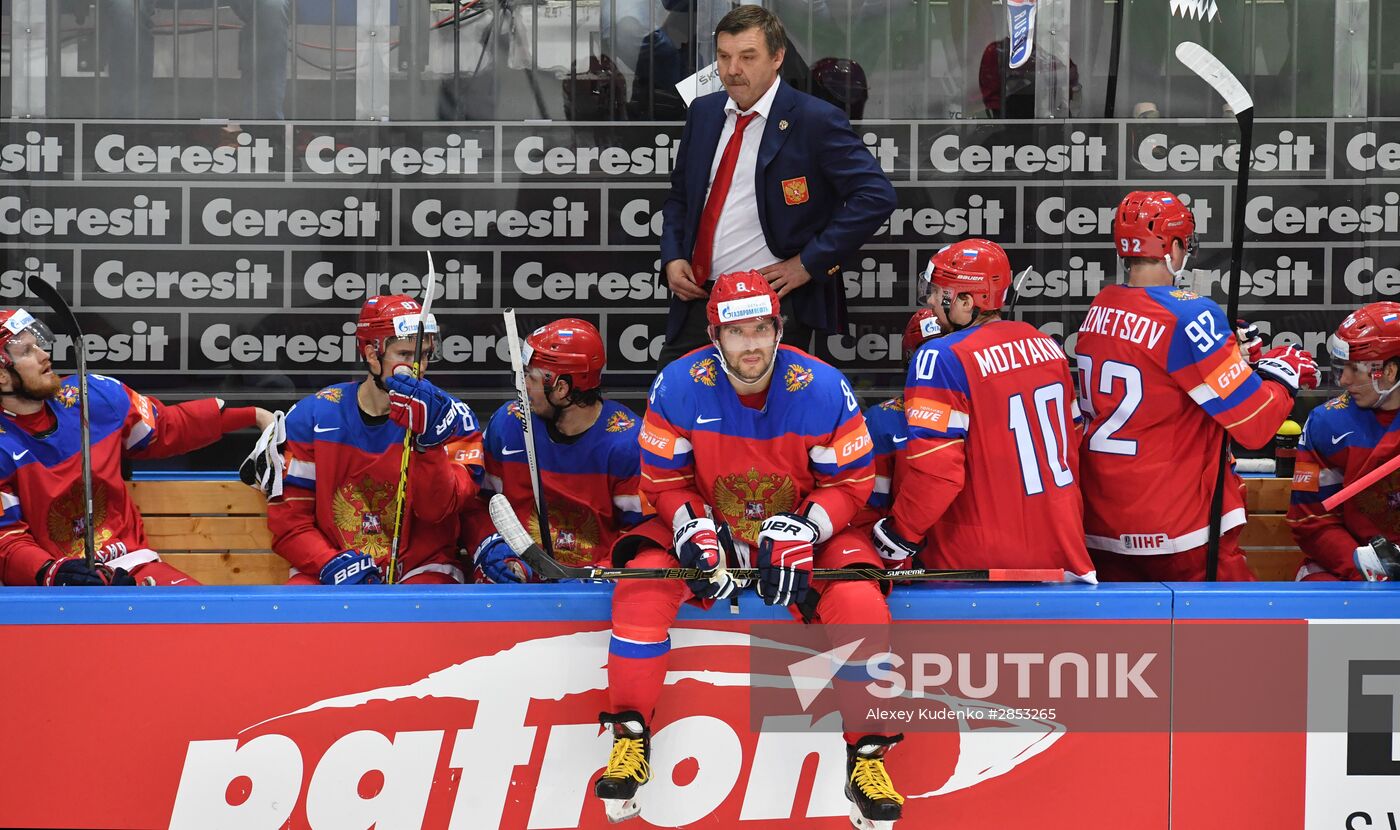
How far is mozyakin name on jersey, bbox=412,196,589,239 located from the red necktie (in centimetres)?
88

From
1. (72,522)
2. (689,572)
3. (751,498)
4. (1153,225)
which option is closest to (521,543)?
(689,572)

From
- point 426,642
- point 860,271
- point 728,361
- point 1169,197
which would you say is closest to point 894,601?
point 728,361

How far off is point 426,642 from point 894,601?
1.08 m

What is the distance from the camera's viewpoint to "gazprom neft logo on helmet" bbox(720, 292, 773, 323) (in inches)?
126

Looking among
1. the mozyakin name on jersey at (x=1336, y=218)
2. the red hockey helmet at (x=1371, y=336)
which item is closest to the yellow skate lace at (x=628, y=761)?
the red hockey helmet at (x=1371, y=336)

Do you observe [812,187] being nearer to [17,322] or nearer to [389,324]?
[389,324]

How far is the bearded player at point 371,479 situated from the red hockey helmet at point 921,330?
1388 mm

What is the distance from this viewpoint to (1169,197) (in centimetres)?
360

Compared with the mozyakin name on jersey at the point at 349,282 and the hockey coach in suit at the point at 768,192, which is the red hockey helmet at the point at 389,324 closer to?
the hockey coach in suit at the point at 768,192

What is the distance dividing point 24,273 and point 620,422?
248 centimetres

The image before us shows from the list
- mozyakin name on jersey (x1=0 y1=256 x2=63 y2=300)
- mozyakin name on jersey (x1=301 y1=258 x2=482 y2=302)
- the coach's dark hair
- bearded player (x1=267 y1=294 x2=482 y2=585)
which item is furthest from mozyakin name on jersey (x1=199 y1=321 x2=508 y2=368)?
the coach's dark hair

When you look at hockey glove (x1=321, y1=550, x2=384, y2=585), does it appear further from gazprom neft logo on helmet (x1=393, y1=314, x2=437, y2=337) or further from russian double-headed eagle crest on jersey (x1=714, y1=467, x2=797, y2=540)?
russian double-headed eagle crest on jersey (x1=714, y1=467, x2=797, y2=540)

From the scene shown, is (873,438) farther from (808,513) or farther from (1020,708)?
(1020,708)

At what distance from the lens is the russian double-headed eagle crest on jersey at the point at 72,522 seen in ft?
12.6
